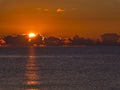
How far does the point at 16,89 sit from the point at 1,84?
18.1 feet

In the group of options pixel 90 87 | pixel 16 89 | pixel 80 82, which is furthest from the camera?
pixel 80 82

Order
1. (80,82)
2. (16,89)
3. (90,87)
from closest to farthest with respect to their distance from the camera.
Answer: (16,89) → (90,87) → (80,82)

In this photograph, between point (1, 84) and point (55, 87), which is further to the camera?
point (1, 84)

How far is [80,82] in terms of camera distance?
2482 inches

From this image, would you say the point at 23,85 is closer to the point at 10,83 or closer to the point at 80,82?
the point at 10,83

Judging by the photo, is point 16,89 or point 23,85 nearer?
point 16,89

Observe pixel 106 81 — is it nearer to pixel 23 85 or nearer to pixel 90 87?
pixel 90 87

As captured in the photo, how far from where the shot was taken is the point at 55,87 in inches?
2189

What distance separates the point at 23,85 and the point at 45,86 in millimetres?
2553

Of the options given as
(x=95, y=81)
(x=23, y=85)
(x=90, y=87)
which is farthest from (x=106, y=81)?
(x=23, y=85)

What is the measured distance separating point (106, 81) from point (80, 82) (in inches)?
143

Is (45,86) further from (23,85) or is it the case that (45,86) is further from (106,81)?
(106,81)

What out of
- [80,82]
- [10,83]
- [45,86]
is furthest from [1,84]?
[80,82]

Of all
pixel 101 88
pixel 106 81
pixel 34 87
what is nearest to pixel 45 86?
pixel 34 87
